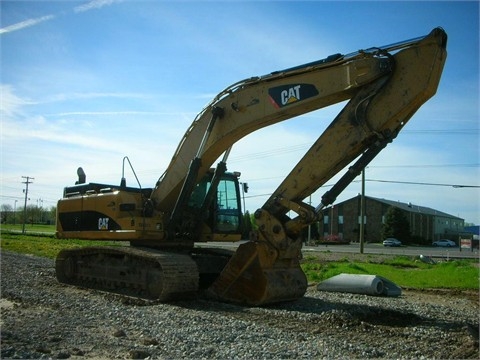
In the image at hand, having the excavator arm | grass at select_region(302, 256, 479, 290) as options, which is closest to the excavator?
the excavator arm

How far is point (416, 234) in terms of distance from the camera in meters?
82.0

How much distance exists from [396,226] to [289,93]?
66.7 meters

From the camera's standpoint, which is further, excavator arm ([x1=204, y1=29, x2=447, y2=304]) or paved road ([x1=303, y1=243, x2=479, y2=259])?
paved road ([x1=303, y1=243, x2=479, y2=259])

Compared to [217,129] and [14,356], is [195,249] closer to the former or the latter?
[217,129]

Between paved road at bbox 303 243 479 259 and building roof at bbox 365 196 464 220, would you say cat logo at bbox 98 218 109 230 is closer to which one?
paved road at bbox 303 243 479 259

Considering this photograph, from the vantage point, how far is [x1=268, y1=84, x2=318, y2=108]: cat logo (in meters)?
10.1

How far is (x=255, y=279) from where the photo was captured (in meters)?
10.3

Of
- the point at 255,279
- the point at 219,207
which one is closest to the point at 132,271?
the point at 219,207

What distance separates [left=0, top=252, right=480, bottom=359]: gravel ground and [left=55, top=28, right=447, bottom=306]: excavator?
0.66 metres

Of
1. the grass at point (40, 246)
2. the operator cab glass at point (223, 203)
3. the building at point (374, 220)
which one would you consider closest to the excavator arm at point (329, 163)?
the operator cab glass at point (223, 203)

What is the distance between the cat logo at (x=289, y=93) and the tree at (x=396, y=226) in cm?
6602

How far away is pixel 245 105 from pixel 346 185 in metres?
2.75

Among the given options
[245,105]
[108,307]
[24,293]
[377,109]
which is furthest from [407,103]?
[24,293]

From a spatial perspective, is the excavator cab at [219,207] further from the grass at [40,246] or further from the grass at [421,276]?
the grass at [40,246]
